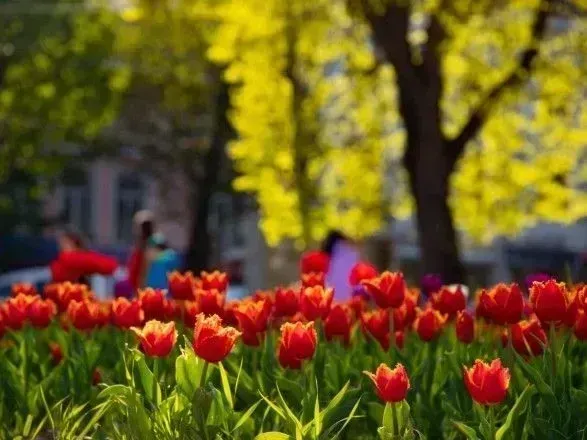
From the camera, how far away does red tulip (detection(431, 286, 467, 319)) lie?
7.08m

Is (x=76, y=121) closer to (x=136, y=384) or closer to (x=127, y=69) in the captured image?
(x=127, y=69)

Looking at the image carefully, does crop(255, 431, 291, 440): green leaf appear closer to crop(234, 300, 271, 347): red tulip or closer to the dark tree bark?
crop(234, 300, 271, 347): red tulip

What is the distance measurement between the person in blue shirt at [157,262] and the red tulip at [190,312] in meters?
7.43

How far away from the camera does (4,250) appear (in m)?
50.6

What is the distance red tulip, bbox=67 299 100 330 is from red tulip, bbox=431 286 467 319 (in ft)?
4.64

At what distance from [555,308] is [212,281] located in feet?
5.69

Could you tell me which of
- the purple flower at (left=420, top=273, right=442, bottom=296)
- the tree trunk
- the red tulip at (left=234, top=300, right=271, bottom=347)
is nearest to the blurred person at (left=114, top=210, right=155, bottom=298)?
the purple flower at (left=420, top=273, right=442, bottom=296)

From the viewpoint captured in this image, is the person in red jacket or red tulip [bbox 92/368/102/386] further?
the person in red jacket

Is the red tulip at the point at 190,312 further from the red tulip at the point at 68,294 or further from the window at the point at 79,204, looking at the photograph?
the window at the point at 79,204

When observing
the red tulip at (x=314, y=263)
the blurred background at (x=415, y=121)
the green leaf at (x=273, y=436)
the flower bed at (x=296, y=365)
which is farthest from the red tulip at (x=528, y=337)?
the blurred background at (x=415, y=121)

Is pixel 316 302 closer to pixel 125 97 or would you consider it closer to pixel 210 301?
pixel 210 301

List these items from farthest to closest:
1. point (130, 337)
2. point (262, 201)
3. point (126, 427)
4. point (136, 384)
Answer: point (262, 201)
point (130, 337)
point (136, 384)
point (126, 427)

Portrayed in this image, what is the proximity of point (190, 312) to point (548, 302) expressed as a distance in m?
1.73

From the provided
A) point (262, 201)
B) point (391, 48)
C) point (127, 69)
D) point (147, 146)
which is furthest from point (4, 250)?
point (391, 48)
